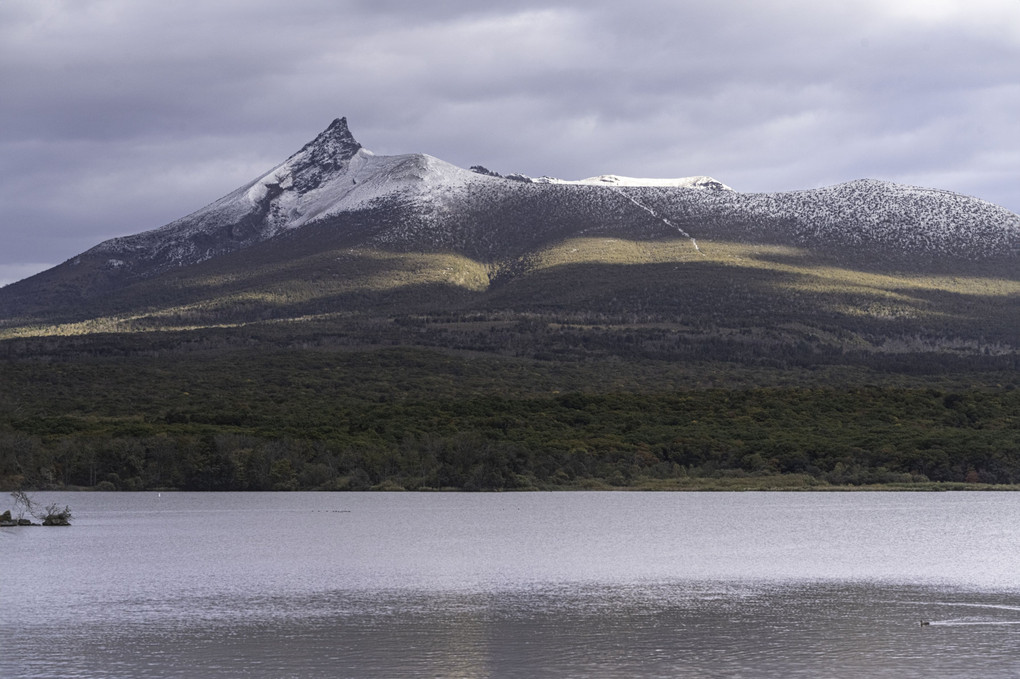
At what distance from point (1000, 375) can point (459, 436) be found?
80.5 meters

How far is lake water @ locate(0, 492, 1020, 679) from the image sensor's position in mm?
27609

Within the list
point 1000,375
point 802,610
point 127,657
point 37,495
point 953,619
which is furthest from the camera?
point 1000,375

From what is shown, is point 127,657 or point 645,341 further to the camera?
point 645,341

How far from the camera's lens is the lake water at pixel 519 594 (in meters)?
27.6

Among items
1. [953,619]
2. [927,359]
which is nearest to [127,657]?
[953,619]

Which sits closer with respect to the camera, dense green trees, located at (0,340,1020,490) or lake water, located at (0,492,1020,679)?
lake water, located at (0,492,1020,679)

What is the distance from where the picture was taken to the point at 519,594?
39.3 meters

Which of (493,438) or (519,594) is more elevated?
(519,594)

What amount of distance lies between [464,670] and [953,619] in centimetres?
1425

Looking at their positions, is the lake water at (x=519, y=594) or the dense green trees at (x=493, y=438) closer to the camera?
the lake water at (x=519, y=594)

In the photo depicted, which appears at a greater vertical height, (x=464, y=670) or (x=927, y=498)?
(x=464, y=670)

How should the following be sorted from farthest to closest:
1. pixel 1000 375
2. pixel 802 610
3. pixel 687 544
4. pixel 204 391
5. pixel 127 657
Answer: pixel 1000 375 → pixel 204 391 → pixel 687 544 → pixel 802 610 → pixel 127 657

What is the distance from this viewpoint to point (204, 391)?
422 ft

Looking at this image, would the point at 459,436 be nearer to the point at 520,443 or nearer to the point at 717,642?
the point at 520,443
